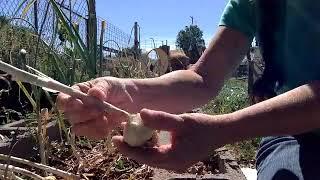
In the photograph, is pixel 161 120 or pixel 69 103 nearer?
pixel 161 120

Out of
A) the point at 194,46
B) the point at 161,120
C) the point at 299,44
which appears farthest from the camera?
the point at 194,46

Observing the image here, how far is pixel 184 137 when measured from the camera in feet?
3.68

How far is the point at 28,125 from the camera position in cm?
272

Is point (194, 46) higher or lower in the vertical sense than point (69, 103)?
higher

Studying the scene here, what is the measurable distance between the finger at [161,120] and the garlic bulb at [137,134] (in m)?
0.08

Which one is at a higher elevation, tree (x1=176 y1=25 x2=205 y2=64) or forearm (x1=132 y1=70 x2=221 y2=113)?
tree (x1=176 y1=25 x2=205 y2=64)

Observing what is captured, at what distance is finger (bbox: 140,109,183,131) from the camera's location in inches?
43.7

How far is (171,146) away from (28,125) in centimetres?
170

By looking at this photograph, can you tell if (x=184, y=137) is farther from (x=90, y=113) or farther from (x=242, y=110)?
(x=90, y=113)

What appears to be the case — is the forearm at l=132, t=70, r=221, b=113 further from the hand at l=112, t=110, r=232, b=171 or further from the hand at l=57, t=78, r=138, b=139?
the hand at l=112, t=110, r=232, b=171

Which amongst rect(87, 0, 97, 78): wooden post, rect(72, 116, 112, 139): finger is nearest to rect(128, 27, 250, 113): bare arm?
rect(72, 116, 112, 139): finger

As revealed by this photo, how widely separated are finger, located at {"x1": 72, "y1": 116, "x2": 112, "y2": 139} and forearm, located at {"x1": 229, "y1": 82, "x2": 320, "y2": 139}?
0.32 m

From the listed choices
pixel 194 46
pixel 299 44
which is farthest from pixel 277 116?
pixel 194 46

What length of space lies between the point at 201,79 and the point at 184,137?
61cm
